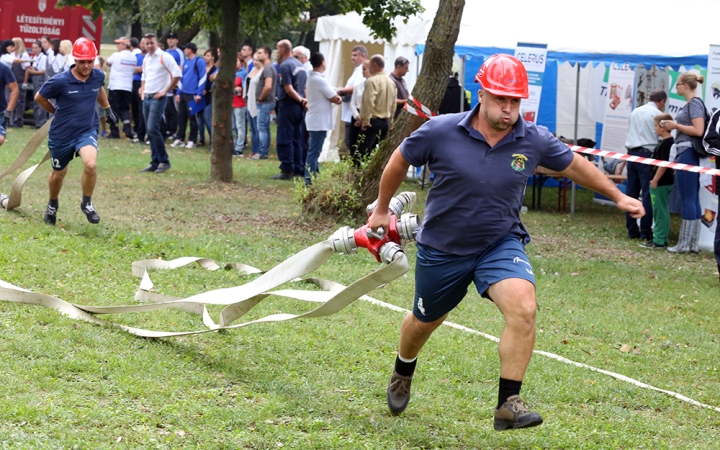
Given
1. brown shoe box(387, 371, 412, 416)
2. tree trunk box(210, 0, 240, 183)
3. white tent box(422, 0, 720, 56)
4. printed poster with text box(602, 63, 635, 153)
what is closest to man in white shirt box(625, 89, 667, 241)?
white tent box(422, 0, 720, 56)

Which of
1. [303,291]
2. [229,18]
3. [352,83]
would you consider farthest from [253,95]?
[303,291]

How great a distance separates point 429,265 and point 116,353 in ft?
7.39

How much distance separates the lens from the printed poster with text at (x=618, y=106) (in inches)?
590

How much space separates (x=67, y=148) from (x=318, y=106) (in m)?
5.55

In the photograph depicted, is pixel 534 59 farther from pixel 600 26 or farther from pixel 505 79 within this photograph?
pixel 505 79

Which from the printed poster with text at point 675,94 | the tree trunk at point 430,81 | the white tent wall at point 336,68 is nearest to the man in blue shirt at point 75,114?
the tree trunk at point 430,81

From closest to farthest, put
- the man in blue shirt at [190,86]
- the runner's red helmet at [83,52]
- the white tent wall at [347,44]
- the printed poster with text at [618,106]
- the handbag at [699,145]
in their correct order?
1. the runner's red helmet at [83,52]
2. the handbag at [699,145]
3. the printed poster with text at [618,106]
4. the white tent wall at [347,44]
5. the man in blue shirt at [190,86]

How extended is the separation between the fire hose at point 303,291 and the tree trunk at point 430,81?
4.86 meters

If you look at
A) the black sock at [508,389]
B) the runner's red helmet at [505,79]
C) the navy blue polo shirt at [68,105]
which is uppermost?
the runner's red helmet at [505,79]

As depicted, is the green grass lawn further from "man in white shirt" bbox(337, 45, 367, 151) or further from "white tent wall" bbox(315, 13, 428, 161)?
"white tent wall" bbox(315, 13, 428, 161)

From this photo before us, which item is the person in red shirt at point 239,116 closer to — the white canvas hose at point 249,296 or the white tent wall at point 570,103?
the white tent wall at point 570,103

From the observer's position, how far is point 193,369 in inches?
222

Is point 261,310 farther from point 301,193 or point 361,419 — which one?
point 301,193

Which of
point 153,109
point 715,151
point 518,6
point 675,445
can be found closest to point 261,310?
point 675,445
